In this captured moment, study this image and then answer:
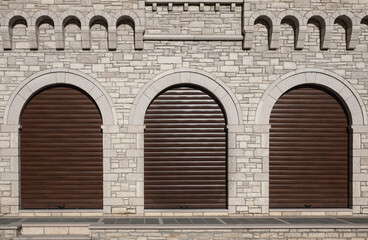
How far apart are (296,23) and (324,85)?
6.73 ft

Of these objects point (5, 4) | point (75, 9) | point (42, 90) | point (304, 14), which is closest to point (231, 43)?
point (304, 14)

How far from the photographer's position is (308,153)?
26.3 ft

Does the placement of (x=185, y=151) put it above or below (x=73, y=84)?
below

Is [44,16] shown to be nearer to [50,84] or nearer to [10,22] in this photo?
[10,22]

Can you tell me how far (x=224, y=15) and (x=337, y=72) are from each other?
386 cm

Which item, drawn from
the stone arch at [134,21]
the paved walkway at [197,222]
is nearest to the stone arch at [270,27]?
the stone arch at [134,21]

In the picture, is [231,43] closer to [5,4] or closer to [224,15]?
[224,15]

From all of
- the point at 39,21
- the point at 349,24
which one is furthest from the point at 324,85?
the point at 39,21

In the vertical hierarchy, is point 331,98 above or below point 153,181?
above

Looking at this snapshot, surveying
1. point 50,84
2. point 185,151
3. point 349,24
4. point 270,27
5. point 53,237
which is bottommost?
point 53,237

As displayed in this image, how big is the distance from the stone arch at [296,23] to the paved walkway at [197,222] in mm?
5060

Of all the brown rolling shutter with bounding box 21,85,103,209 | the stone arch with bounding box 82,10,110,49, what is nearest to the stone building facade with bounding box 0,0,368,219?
the stone arch with bounding box 82,10,110,49

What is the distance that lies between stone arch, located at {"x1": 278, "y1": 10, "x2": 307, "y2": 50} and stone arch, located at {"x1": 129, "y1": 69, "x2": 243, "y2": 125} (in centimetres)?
254

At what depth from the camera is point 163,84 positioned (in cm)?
779
